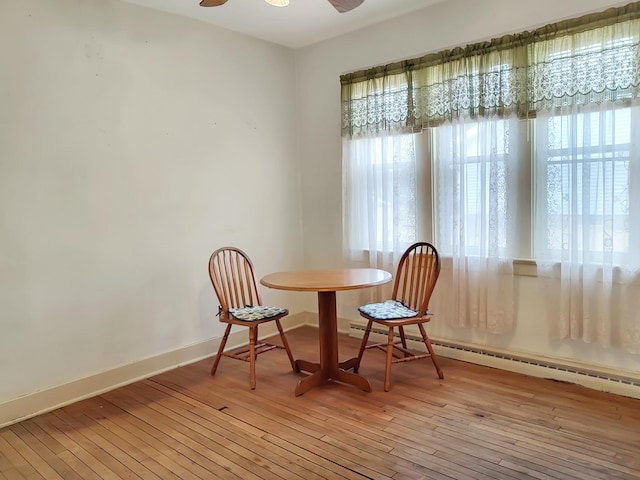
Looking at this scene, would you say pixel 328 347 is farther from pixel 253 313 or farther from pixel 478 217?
pixel 478 217

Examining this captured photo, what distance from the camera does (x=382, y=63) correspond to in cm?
367

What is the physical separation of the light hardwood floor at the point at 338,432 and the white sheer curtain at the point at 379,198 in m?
1.02

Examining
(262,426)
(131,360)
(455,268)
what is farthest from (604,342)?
(131,360)

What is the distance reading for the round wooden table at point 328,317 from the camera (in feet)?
9.24

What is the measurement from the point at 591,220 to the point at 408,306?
1254mm

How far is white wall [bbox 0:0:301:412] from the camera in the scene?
2.63 metres

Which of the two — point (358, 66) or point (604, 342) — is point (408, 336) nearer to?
point (604, 342)

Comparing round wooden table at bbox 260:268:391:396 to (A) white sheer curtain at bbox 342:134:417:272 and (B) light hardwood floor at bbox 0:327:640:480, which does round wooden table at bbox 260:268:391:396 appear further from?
(A) white sheer curtain at bbox 342:134:417:272

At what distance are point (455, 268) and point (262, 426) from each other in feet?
5.62

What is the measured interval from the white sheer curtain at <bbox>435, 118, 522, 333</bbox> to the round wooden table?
63 cm

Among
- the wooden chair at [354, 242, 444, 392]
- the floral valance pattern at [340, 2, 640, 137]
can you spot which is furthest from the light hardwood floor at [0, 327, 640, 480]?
the floral valance pattern at [340, 2, 640, 137]

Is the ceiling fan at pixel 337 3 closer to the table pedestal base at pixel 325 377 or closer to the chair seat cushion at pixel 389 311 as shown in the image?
the chair seat cushion at pixel 389 311

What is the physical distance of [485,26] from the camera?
3.09m

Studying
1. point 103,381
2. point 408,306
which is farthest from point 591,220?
point 103,381
